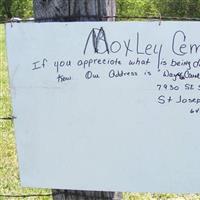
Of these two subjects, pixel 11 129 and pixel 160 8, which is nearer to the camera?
pixel 11 129

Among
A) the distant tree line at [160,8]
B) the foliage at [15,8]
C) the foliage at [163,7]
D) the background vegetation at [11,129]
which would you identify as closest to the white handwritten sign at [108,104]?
the background vegetation at [11,129]

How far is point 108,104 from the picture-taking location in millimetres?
2521

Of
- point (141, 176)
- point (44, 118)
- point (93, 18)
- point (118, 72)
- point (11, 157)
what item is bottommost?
point (11, 157)

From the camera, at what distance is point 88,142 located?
2.58 metres

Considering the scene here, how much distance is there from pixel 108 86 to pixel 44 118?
0.31 meters

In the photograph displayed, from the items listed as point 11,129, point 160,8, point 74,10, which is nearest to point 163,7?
point 160,8

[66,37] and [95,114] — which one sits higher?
[66,37]

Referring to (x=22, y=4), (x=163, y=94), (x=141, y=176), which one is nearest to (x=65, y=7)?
(x=163, y=94)

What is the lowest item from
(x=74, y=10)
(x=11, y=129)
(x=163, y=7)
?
(x=11, y=129)

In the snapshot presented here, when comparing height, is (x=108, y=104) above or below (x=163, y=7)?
below

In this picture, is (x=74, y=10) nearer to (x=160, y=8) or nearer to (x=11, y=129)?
(x=11, y=129)

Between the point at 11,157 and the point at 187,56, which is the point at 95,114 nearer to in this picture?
the point at 187,56

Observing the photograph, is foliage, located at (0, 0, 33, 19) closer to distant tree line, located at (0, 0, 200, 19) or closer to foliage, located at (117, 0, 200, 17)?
distant tree line, located at (0, 0, 200, 19)

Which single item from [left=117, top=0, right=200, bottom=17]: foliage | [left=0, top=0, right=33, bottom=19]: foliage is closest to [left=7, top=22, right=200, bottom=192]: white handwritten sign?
[left=117, top=0, right=200, bottom=17]: foliage
